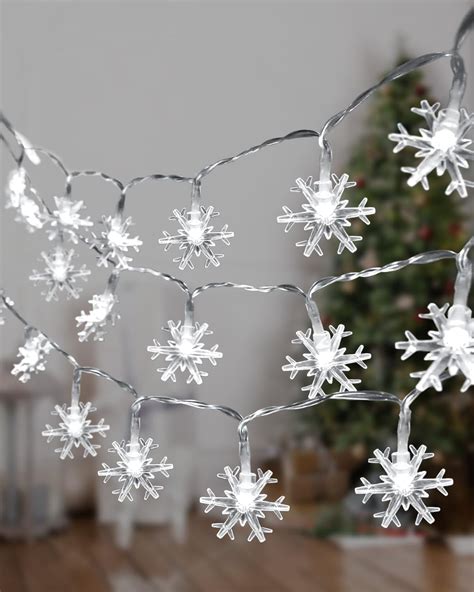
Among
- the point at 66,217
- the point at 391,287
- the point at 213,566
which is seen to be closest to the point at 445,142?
the point at 66,217

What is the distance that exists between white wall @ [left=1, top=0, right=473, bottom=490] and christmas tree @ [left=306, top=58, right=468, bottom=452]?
0.80ft

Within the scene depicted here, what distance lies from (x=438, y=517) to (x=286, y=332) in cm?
91

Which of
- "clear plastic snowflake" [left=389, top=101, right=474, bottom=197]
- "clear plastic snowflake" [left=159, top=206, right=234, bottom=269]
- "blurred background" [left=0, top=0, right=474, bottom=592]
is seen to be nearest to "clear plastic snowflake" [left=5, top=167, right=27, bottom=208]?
"clear plastic snowflake" [left=159, top=206, right=234, bottom=269]

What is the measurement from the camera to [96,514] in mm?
3191

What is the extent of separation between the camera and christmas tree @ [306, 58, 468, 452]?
306 centimetres

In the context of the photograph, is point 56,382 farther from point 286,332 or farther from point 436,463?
point 436,463

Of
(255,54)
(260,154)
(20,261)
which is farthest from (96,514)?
(255,54)

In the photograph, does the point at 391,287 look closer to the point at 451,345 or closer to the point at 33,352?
the point at 33,352

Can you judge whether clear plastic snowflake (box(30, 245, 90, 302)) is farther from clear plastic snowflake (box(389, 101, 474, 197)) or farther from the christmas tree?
the christmas tree

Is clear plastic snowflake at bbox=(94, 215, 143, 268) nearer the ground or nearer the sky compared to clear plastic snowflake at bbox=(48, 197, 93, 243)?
nearer the ground

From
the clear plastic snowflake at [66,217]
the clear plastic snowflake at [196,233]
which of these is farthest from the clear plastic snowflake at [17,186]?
the clear plastic snowflake at [196,233]

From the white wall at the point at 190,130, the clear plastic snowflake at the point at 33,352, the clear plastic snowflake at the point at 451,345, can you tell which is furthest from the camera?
the white wall at the point at 190,130

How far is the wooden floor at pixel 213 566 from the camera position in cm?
261

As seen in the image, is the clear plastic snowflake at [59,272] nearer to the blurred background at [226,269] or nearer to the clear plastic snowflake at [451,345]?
the clear plastic snowflake at [451,345]
